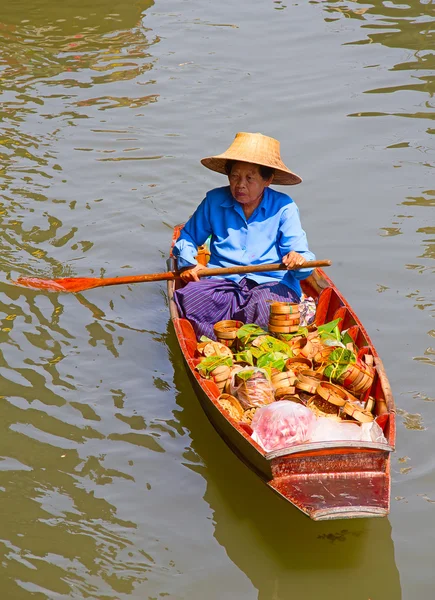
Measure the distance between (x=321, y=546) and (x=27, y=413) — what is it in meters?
2.00

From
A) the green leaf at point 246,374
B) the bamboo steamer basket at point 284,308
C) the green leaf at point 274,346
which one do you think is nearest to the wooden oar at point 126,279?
the bamboo steamer basket at point 284,308

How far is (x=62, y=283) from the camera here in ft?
20.3

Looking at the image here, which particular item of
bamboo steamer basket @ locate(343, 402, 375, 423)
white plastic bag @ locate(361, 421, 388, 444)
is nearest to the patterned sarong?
bamboo steamer basket @ locate(343, 402, 375, 423)

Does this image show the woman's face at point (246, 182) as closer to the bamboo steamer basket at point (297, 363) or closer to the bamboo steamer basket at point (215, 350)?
the bamboo steamer basket at point (215, 350)

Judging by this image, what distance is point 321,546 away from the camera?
4.27 metres

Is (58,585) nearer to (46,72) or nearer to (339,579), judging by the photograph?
(339,579)

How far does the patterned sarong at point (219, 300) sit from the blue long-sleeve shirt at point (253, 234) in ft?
0.35

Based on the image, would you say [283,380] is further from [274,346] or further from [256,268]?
[256,268]

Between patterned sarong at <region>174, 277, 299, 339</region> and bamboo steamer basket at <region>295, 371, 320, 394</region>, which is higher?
patterned sarong at <region>174, 277, 299, 339</region>

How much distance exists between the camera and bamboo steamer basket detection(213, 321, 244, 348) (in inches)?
203

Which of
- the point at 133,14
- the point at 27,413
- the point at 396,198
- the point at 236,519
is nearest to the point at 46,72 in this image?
the point at 133,14

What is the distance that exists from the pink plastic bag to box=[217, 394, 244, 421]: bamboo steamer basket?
0.69 ft

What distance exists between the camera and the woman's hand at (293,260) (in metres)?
5.13

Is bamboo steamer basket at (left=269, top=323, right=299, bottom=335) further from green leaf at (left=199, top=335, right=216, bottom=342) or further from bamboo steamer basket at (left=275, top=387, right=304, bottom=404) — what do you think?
bamboo steamer basket at (left=275, top=387, right=304, bottom=404)
